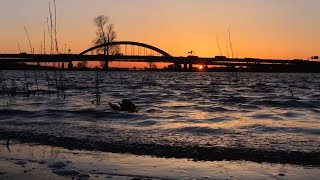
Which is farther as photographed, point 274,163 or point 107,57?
point 107,57

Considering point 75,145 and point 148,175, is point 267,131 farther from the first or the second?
point 148,175

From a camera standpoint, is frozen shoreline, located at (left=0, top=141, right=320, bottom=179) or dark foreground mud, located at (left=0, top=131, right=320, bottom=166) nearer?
frozen shoreline, located at (left=0, top=141, right=320, bottom=179)

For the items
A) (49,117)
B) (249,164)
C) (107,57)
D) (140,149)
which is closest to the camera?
(249,164)

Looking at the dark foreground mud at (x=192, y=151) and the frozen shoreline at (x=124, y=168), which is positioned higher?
the frozen shoreline at (x=124, y=168)

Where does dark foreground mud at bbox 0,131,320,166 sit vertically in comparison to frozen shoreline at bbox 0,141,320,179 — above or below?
below

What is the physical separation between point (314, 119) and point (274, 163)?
241 inches

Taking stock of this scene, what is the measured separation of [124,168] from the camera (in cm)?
574

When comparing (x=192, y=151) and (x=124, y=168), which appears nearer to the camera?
(x=124, y=168)

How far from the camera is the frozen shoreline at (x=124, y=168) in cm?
534

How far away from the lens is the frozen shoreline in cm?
534

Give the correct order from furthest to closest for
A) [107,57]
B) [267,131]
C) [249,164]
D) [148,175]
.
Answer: [107,57]
[267,131]
[249,164]
[148,175]

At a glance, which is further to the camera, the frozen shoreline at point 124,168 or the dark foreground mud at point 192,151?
the dark foreground mud at point 192,151

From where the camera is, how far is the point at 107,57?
358ft

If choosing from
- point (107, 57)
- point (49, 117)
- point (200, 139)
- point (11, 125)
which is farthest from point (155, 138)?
point (107, 57)
